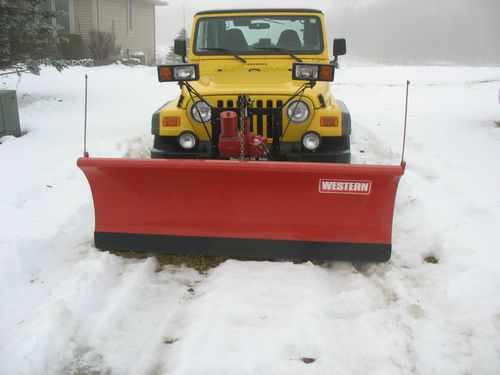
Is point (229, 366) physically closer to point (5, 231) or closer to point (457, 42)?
point (5, 231)

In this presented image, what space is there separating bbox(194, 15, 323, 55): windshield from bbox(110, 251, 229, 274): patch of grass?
98.8 inches

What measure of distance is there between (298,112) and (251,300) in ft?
5.75

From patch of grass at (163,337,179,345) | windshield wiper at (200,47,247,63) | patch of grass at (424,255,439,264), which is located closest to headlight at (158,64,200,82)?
windshield wiper at (200,47,247,63)

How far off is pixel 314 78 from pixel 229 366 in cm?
239

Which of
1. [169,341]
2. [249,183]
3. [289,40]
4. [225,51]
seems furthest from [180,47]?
[169,341]

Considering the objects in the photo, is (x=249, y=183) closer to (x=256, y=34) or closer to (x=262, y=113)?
(x=262, y=113)

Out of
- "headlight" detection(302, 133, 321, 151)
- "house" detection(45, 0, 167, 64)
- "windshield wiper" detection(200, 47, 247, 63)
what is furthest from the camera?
"house" detection(45, 0, 167, 64)

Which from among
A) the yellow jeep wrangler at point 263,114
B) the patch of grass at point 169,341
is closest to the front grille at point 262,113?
the yellow jeep wrangler at point 263,114

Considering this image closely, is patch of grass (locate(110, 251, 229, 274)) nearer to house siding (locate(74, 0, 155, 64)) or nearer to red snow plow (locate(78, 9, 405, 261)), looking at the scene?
red snow plow (locate(78, 9, 405, 261))

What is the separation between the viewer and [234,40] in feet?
18.2

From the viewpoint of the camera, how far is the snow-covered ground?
270 cm

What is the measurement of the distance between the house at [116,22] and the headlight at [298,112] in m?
16.2

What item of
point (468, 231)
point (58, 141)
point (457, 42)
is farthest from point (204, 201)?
point (457, 42)

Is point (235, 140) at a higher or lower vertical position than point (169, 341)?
higher
